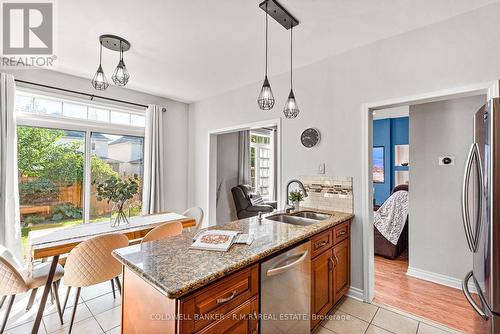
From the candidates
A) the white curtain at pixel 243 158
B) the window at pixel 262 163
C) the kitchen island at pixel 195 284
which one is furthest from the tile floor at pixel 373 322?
the window at pixel 262 163

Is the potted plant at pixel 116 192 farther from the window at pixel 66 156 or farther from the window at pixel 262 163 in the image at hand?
the window at pixel 262 163

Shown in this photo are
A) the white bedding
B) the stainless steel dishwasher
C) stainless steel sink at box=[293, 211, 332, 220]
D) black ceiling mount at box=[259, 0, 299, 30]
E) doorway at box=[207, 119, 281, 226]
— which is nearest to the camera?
the stainless steel dishwasher

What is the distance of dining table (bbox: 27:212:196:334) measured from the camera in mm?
1918

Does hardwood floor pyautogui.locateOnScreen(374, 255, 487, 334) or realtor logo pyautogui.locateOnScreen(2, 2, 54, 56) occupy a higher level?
realtor logo pyautogui.locateOnScreen(2, 2, 54, 56)

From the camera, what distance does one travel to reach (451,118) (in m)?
2.85

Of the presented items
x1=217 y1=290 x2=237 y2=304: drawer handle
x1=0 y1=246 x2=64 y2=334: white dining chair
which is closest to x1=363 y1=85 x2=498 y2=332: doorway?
x1=217 y1=290 x2=237 y2=304: drawer handle

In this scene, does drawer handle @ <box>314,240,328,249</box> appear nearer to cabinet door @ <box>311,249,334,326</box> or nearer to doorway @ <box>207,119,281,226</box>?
cabinet door @ <box>311,249,334,326</box>

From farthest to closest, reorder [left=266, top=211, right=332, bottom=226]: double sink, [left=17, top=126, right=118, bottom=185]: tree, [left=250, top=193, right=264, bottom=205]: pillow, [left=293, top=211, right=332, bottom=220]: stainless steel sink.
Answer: [left=250, top=193, right=264, bottom=205]: pillow → [left=17, top=126, right=118, bottom=185]: tree → [left=293, top=211, right=332, bottom=220]: stainless steel sink → [left=266, top=211, right=332, bottom=226]: double sink

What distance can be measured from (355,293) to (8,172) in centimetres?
411

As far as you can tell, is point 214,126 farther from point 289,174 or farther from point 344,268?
point 344,268

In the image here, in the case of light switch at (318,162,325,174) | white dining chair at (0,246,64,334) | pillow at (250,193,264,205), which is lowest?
white dining chair at (0,246,64,334)

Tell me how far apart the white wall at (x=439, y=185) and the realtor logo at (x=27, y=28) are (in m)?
4.13

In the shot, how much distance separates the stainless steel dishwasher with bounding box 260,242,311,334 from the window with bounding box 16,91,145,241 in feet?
10.7

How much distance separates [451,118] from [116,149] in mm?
4747
